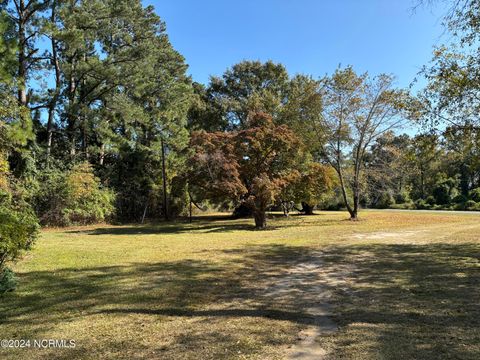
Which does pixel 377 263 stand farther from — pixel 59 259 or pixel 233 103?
pixel 233 103

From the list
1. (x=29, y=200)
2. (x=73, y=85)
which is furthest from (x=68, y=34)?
(x=29, y=200)

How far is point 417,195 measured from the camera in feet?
171

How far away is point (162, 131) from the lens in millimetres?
28250

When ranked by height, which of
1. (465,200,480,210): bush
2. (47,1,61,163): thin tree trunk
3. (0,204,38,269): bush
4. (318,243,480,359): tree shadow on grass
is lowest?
(318,243,480,359): tree shadow on grass

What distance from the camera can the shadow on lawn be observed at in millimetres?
4039

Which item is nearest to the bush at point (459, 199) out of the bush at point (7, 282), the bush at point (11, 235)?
the bush at point (11, 235)

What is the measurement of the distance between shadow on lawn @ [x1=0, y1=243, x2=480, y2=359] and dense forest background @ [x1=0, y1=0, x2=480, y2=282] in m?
4.54

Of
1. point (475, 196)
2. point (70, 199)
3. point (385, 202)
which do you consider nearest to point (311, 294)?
point (70, 199)

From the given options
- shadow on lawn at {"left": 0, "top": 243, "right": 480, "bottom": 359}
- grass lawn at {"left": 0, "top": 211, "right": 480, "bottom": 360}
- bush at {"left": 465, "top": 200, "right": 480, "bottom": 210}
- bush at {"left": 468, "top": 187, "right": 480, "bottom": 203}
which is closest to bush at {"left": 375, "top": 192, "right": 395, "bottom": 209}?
bush at {"left": 468, "top": 187, "right": 480, "bottom": 203}

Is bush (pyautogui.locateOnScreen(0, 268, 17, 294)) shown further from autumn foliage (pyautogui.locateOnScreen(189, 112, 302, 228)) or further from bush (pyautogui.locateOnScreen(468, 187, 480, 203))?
bush (pyautogui.locateOnScreen(468, 187, 480, 203))

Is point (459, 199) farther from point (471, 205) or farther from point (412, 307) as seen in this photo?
point (412, 307)

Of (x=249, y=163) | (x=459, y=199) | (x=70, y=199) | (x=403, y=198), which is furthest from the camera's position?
(x=403, y=198)

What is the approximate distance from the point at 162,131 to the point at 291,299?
24.2 metres

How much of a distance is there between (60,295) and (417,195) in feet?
177
